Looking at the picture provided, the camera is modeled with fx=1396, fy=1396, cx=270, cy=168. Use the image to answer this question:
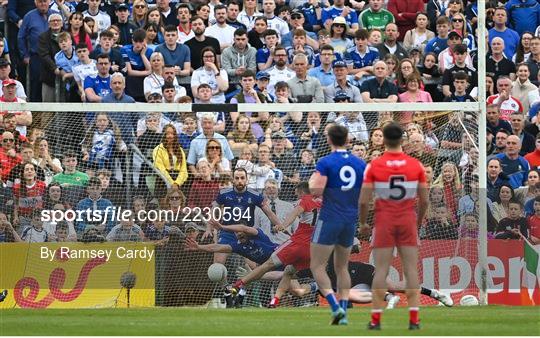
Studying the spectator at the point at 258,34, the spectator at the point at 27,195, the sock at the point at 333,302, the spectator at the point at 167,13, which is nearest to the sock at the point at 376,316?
the sock at the point at 333,302

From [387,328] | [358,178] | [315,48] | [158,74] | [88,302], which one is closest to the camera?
[387,328]

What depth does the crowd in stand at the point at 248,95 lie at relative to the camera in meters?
18.3

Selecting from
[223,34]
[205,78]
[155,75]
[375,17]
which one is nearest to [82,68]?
[155,75]

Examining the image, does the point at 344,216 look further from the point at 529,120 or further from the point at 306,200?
the point at 529,120

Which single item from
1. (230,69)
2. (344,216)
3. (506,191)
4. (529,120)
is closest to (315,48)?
(230,69)

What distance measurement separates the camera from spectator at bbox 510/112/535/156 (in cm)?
2147

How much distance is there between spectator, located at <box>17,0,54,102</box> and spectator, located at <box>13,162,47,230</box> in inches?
166

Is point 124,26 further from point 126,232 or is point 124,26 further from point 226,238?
point 226,238

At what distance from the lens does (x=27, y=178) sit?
18.2 m

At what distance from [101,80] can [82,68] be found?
388 millimetres

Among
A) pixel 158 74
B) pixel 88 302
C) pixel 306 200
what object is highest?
pixel 158 74

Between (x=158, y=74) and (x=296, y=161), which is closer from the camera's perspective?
(x=296, y=161)

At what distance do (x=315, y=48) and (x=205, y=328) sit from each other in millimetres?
10062

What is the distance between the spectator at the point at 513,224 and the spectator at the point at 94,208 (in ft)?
16.9
